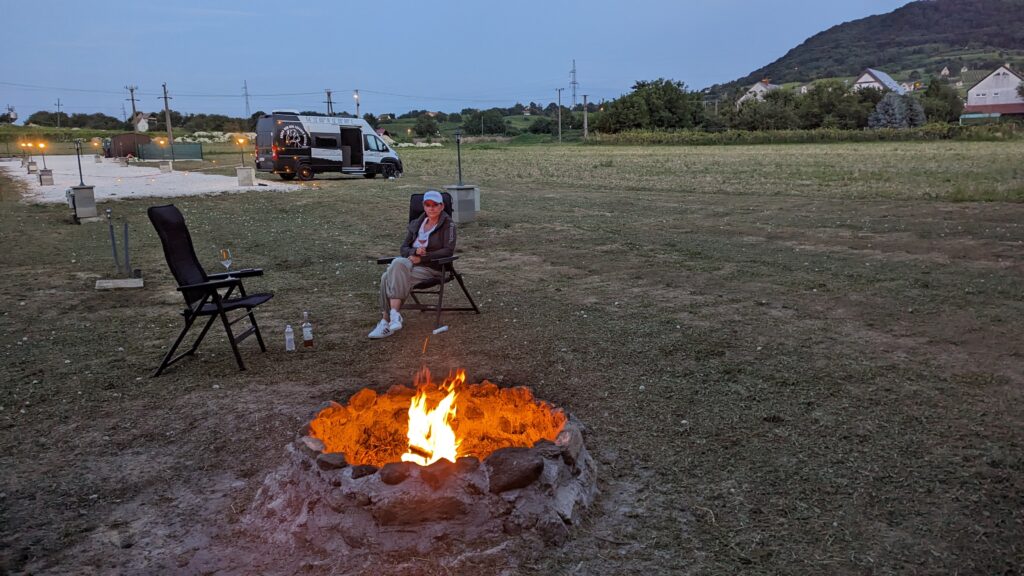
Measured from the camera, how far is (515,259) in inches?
379

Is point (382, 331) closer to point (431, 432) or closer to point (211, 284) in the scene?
point (211, 284)

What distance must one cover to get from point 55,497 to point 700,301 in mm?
5522

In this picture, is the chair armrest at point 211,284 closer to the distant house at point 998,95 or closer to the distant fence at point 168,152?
the distant fence at point 168,152

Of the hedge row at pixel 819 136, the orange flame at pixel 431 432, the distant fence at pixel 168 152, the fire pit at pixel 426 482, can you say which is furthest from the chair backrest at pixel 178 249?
the hedge row at pixel 819 136

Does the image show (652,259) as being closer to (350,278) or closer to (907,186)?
(350,278)

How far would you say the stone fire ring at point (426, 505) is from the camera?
9.61 ft

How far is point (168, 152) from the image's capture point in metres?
45.5

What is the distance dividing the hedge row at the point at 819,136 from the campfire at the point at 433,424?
56058 mm

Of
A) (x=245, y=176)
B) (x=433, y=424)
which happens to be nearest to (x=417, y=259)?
(x=433, y=424)

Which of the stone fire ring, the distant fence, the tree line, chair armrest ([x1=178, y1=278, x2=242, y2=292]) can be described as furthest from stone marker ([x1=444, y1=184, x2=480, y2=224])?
the tree line

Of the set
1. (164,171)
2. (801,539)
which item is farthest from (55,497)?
(164,171)

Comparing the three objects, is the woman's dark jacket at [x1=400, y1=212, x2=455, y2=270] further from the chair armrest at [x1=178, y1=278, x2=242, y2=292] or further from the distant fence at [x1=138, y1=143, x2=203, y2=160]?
the distant fence at [x1=138, y1=143, x2=203, y2=160]

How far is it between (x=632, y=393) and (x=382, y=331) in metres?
2.33

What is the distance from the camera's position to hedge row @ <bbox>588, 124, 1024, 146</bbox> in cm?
5153
